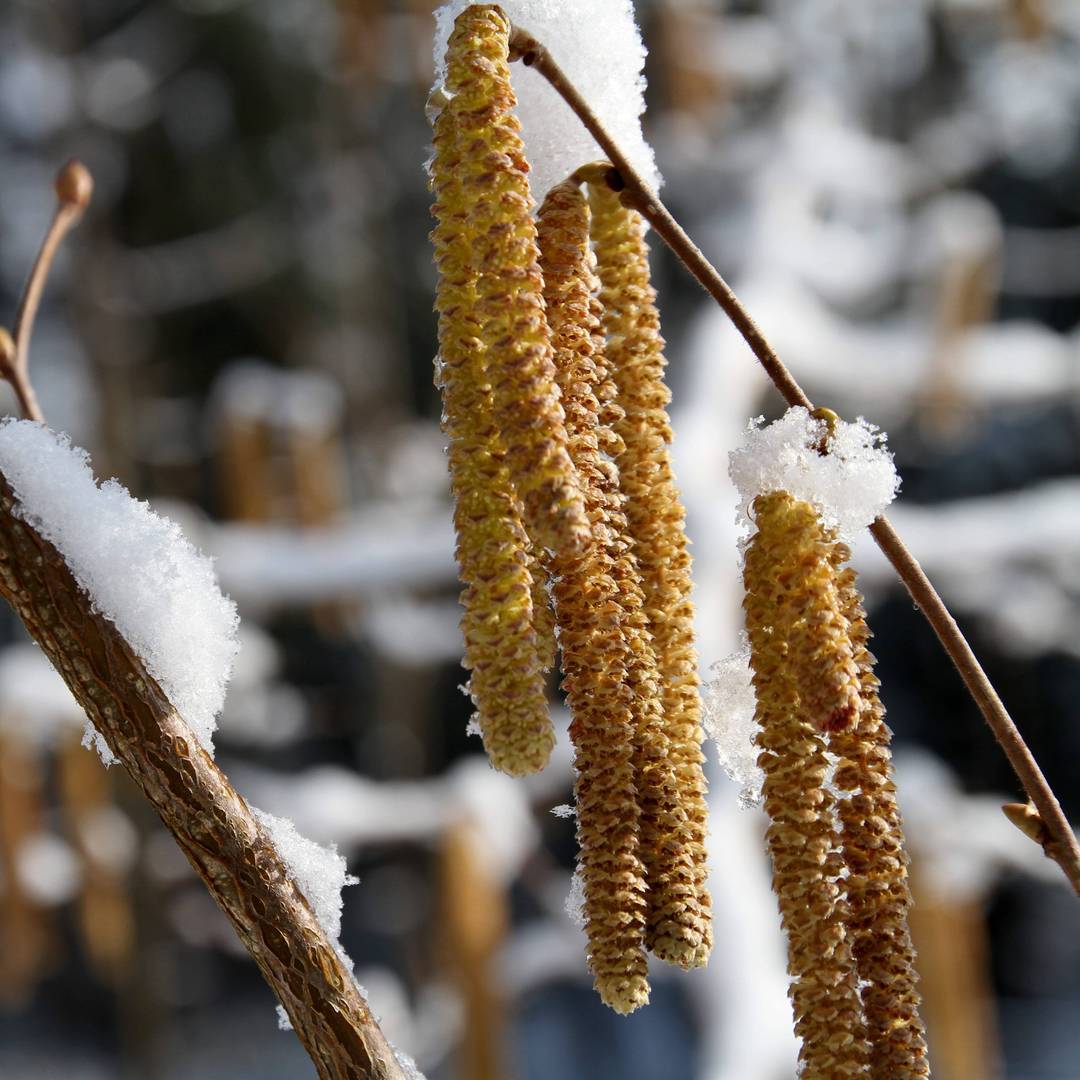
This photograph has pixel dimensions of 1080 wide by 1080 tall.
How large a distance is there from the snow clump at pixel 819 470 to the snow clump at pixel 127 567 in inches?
7.7

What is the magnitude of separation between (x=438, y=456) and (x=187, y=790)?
4.65 meters

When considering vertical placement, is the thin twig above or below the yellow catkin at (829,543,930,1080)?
above

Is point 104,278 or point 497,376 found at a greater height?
point 104,278

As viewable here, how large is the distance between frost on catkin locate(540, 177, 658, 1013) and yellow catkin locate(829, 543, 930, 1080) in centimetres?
7

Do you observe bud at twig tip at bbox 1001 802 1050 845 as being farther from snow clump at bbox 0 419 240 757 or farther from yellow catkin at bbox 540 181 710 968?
snow clump at bbox 0 419 240 757

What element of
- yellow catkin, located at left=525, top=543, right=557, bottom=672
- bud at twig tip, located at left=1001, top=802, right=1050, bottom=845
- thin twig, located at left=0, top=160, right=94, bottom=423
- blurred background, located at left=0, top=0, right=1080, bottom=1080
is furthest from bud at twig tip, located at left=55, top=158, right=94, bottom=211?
blurred background, located at left=0, top=0, right=1080, bottom=1080

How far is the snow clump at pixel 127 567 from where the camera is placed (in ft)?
1.28

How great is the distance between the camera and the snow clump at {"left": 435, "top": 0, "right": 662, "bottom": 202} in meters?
0.46

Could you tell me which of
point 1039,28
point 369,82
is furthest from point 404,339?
point 1039,28

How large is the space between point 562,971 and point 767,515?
202 cm

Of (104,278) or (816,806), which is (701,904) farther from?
(104,278)

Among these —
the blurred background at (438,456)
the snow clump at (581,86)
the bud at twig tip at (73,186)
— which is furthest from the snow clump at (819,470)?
the blurred background at (438,456)

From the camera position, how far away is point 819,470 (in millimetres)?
389

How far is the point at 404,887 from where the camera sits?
495 cm
